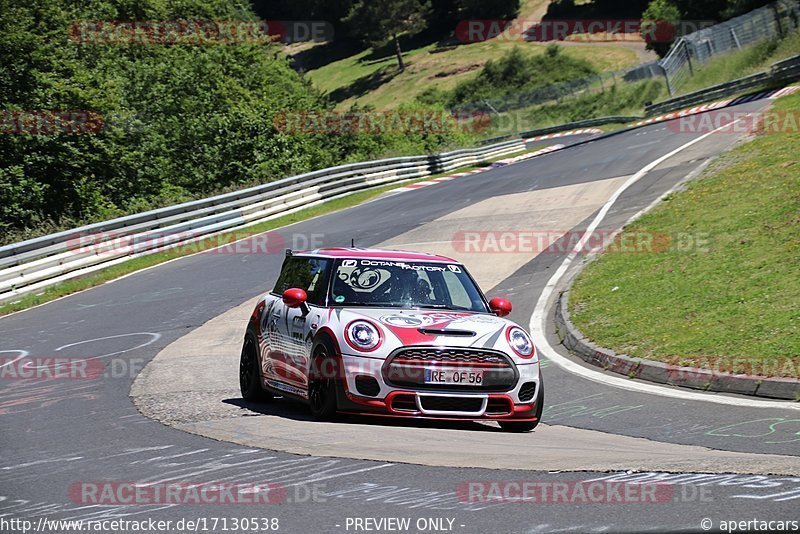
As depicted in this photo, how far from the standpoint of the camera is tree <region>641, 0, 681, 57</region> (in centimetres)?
8356

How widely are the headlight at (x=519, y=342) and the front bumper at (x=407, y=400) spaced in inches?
17.0

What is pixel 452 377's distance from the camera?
29.0 feet

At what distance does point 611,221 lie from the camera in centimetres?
2300

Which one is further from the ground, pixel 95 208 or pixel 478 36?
pixel 478 36

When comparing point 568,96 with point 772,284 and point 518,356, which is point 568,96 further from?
point 518,356

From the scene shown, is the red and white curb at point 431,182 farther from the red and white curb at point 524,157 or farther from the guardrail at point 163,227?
the red and white curb at point 524,157

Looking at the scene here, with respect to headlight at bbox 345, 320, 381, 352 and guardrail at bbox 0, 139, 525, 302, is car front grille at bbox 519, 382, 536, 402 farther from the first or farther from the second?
guardrail at bbox 0, 139, 525, 302

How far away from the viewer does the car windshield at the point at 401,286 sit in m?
9.78

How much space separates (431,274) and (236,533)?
17.5ft

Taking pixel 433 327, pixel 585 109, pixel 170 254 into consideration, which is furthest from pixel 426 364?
pixel 585 109

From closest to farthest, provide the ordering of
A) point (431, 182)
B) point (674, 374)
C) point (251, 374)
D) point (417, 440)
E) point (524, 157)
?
point (417, 440) < point (251, 374) < point (674, 374) < point (431, 182) < point (524, 157)

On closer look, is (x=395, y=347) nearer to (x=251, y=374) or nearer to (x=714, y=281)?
(x=251, y=374)

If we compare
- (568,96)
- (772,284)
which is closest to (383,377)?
(772,284)

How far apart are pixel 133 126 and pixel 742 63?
3550 centimetres
